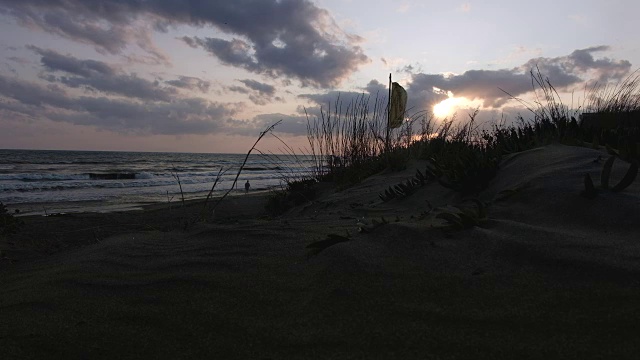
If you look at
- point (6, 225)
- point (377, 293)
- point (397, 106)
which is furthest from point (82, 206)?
point (377, 293)

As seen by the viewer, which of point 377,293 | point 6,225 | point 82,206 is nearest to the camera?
point 377,293

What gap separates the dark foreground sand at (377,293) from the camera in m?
1.20

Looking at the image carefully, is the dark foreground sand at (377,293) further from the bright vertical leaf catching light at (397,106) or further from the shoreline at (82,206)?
the shoreline at (82,206)

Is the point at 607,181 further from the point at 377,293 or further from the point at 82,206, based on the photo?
the point at 82,206

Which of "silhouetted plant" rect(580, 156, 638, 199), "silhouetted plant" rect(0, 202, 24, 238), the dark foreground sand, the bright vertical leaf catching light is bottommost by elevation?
"silhouetted plant" rect(0, 202, 24, 238)

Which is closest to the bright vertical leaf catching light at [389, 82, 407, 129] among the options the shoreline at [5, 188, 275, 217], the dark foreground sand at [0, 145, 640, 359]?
the shoreline at [5, 188, 275, 217]

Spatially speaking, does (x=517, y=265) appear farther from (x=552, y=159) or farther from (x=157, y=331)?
(x=552, y=159)

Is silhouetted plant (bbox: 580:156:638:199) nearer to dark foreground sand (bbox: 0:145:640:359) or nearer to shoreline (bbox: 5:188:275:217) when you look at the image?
dark foreground sand (bbox: 0:145:640:359)

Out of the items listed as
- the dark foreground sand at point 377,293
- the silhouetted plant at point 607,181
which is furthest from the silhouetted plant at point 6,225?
the silhouetted plant at point 607,181

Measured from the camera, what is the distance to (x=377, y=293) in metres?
1.55

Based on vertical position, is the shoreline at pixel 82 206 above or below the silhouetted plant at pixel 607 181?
below

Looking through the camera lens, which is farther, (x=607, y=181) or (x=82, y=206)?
(x=82, y=206)

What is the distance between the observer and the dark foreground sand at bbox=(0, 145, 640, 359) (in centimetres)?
120

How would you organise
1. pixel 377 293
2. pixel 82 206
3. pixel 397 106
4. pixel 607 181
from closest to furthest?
pixel 377 293 → pixel 607 181 → pixel 397 106 → pixel 82 206
